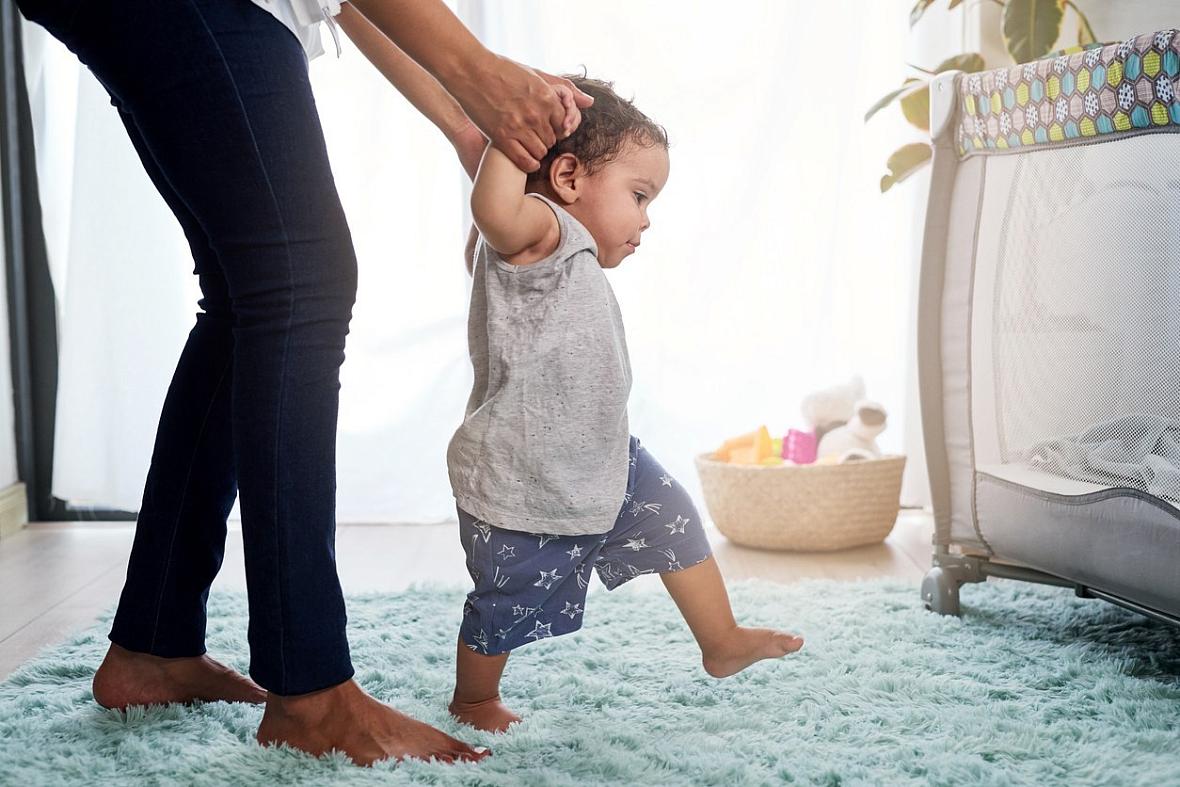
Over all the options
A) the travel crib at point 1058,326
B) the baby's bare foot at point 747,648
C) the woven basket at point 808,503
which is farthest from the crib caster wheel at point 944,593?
the woven basket at point 808,503

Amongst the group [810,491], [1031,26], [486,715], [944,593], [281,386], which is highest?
[1031,26]

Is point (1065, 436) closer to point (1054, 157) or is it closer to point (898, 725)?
point (1054, 157)

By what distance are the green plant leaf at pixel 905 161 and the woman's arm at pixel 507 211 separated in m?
1.26

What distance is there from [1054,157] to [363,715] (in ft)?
3.52

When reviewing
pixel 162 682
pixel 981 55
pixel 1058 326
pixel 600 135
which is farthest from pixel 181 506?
pixel 981 55

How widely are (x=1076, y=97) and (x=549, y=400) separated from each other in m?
0.75

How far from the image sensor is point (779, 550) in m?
2.23

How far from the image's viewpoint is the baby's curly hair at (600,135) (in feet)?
4.01

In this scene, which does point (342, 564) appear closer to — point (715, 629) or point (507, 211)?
point (715, 629)

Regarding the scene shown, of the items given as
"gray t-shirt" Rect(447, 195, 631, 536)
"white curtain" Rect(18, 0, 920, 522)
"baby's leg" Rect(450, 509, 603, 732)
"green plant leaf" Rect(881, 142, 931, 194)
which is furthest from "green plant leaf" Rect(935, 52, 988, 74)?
"baby's leg" Rect(450, 509, 603, 732)

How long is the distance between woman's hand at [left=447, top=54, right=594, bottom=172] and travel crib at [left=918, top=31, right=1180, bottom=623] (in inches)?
27.4

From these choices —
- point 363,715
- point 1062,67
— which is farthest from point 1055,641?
point 363,715

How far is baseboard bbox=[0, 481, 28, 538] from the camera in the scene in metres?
2.47

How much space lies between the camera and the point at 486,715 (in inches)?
48.7
